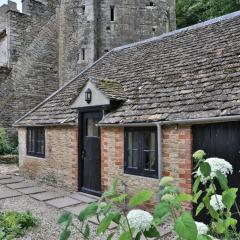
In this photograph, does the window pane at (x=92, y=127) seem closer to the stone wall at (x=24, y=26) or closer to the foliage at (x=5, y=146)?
the foliage at (x=5, y=146)

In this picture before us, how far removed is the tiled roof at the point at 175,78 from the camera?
7.00 m

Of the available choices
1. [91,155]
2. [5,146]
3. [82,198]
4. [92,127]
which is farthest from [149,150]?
[5,146]

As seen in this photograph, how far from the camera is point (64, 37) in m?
22.4

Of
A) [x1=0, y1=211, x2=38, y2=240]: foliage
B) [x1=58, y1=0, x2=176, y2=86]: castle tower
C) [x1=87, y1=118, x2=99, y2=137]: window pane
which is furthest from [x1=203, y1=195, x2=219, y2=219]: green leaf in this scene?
[x1=58, y1=0, x2=176, y2=86]: castle tower

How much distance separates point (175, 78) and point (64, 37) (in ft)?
50.6

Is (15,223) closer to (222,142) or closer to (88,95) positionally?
(88,95)

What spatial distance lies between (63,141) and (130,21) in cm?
1311

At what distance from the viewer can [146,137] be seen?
7926 millimetres

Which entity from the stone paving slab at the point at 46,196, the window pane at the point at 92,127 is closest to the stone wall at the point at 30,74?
the stone paving slab at the point at 46,196

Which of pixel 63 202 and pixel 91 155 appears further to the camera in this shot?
pixel 91 155

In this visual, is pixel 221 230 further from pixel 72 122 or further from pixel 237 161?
pixel 72 122

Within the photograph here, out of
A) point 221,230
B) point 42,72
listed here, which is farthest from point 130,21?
point 221,230

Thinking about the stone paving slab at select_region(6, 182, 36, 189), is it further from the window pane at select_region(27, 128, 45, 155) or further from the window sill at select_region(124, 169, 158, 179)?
the window sill at select_region(124, 169, 158, 179)

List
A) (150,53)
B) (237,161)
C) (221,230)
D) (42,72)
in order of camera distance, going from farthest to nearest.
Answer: (42,72), (150,53), (237,161), (221,230)
